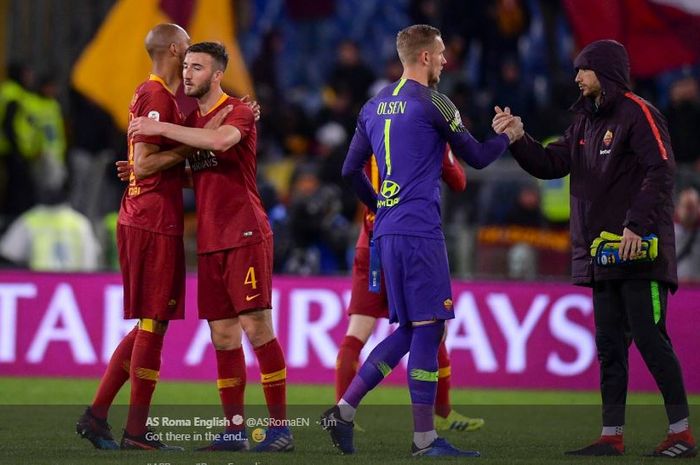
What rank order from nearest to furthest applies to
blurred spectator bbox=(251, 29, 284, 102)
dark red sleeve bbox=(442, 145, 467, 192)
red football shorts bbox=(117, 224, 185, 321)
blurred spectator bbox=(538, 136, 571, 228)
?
red football shorts bbox=(117, 224, 185, 321) < dark red sleeve bbox=(442, 145, 467, 192) < blurred spectator bbox=(538, 136, 571, 228) < blurred spectator bbox=(251, 29, 284, 102)

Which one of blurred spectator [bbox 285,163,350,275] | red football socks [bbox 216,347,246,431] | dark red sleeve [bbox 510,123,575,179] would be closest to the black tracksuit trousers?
dark red sleeve [bbox 510,123,575,179]

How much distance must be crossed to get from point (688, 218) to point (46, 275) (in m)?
6.33

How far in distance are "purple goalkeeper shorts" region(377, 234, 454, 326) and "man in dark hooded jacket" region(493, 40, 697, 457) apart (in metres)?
0.90

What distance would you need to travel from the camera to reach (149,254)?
8.39 meters

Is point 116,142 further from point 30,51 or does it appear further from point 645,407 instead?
point 645,407

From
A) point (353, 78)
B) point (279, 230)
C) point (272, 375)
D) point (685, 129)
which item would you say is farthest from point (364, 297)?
point (353, 78)

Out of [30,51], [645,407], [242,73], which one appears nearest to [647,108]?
[645,407]

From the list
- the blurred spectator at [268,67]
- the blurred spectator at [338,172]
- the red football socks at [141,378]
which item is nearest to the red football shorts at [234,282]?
the red football socks at [141,378]

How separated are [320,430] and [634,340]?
2.22 metres

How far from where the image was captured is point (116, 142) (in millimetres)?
17594

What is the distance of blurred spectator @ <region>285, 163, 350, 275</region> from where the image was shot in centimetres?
1517

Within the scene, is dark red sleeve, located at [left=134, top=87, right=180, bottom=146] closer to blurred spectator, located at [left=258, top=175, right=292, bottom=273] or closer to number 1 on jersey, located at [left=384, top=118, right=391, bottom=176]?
number 1 on jersey, located at [left=384, top=118, right=391, bottom=176]

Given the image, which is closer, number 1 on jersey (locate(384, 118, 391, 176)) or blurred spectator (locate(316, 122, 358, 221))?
number 1 on jersey (locate(384, 118, 391, 176))

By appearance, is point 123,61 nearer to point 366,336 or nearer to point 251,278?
point 366,336
